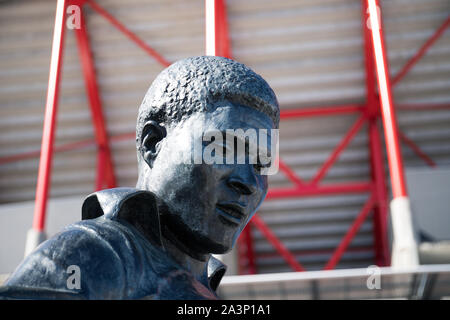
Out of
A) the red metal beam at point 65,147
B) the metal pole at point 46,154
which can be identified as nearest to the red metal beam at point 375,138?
the red metal beam at point 65,147

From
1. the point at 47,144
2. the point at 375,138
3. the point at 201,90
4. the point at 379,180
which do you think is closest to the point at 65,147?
the point at 47,144

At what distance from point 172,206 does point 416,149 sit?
42.8 feet

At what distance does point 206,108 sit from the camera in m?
1.78

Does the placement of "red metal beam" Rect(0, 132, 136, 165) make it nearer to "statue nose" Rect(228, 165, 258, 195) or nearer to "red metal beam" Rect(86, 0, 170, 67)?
"red metal beam" Rect(86, 0, 170, 67)

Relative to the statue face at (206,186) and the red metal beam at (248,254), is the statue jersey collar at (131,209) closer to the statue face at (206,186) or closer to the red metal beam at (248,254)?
the statue face at (206,186)

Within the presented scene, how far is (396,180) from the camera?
29.2 feet

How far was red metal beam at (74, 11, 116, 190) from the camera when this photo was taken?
1277cm

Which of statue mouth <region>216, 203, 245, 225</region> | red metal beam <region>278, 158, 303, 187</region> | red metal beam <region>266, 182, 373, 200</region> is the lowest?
statue mouth <region>216, 203, 245, 225</region>

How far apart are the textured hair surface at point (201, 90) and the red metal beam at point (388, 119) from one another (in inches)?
293

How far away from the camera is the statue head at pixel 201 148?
171cm

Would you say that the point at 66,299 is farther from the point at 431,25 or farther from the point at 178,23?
the point at 431,25

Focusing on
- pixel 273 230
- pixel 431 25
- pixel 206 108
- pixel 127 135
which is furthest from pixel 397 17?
pixel 206 108

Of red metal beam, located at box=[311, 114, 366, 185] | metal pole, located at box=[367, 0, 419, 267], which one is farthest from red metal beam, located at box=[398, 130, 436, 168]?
metal pole, located at box=[367, 0, 419, 267]
